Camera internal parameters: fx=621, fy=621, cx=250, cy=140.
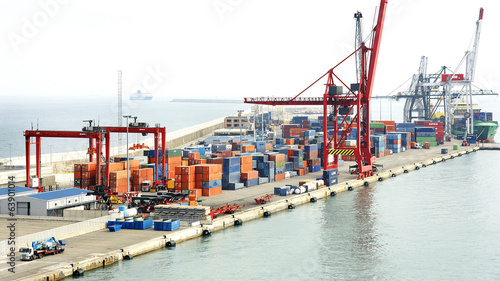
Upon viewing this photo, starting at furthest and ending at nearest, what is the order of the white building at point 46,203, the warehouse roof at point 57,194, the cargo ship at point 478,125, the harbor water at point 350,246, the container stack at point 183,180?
the cargo ship at point 478,125 → the container stack at point 183,180 → the warehouse roof at point 57,194 → the white building at point 46,203 → the harbor water at point 350,246

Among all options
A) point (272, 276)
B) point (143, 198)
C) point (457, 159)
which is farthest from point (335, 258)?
point (457, 159)

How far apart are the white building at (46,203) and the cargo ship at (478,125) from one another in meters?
114

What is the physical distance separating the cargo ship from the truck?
4858 inches

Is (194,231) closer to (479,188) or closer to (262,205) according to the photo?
(262,205)

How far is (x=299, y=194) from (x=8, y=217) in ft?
→ 89.2

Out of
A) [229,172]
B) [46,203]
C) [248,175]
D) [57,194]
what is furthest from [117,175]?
[248,175]

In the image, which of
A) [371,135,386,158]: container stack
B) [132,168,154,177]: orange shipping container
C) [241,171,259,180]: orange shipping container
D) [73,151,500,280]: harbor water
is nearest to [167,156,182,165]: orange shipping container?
[132,168,154,177]: orange shipping container

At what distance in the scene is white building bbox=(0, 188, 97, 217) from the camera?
4647 cm

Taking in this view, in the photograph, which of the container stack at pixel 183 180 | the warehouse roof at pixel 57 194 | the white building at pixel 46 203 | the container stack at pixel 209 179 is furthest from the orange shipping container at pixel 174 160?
the white building at pixel 46 203

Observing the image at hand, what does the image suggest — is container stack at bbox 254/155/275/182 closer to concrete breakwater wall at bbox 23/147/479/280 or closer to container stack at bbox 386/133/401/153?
concrete breakwater wall at bbox 23/147/479/280

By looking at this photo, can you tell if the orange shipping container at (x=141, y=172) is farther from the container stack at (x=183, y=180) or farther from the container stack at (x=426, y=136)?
the container stack at (x=426, y=136)

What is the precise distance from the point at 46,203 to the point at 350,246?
74.0 ft

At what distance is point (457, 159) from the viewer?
109188mm

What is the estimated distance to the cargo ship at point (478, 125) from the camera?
144 meters
